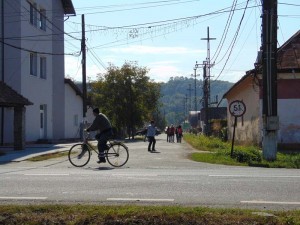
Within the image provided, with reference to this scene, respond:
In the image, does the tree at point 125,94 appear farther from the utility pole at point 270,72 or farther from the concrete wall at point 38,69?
the utility pole at point 270,72

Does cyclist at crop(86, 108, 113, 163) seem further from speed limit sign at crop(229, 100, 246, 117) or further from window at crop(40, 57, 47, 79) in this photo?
window at crop(40, 57, 47, 79)

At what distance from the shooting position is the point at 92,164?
1705 cm

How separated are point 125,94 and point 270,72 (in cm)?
3922

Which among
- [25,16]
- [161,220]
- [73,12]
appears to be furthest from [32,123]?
[161,220]

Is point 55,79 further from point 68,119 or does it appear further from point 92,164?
point 92,164

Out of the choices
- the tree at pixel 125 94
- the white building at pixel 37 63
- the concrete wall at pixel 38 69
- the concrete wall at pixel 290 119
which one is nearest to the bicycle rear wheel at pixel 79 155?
the concrete wall at pixel 290 119

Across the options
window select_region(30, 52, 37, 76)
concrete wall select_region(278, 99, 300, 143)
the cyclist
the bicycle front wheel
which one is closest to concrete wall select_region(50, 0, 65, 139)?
window select_region(30, 52, 37, 76)

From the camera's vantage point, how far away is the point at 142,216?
7.23 metres

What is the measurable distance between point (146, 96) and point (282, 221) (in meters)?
52.1

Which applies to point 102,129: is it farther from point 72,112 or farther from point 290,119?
point 72,112

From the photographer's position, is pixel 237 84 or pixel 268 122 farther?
pixel 237 84

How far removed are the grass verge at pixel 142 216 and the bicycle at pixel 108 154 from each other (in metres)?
8.38

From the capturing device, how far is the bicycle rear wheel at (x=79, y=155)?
1639 centimetres

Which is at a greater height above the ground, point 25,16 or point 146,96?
point 25,16
